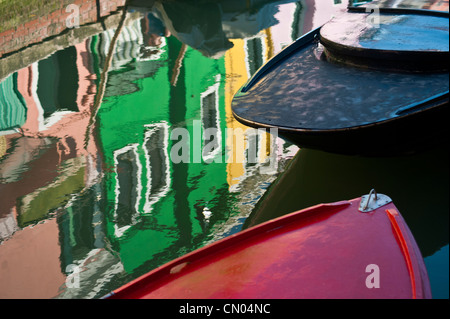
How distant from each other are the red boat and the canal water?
1.37ft

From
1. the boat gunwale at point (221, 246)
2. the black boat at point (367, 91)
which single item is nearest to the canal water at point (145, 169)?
the black boat at point (367, 91)

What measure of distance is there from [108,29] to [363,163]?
12.7ft

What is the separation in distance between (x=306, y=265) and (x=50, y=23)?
17.3 feet

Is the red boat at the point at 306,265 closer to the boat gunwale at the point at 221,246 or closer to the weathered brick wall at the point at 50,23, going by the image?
the boat gunwale at the point at 221,246

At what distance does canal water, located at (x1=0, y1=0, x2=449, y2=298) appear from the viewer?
2.88 meters

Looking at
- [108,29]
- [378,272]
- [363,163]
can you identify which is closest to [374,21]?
[363,163]

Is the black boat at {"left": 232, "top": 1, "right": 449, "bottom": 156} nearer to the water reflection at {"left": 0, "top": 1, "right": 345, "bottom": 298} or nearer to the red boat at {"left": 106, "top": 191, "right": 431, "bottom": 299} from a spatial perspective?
the water reflection at {"left": 0, "top": 1, "right": 345, "bottom": 298}

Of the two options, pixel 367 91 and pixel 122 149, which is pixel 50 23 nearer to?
pixel 122 149

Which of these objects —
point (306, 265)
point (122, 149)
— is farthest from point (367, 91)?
point (122, 149)

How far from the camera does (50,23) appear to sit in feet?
21.3

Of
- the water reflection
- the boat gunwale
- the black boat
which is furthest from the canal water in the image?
the boat gunwale

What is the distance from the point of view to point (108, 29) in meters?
6.28

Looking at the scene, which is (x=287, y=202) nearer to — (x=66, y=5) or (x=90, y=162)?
(x=90, y=162)
